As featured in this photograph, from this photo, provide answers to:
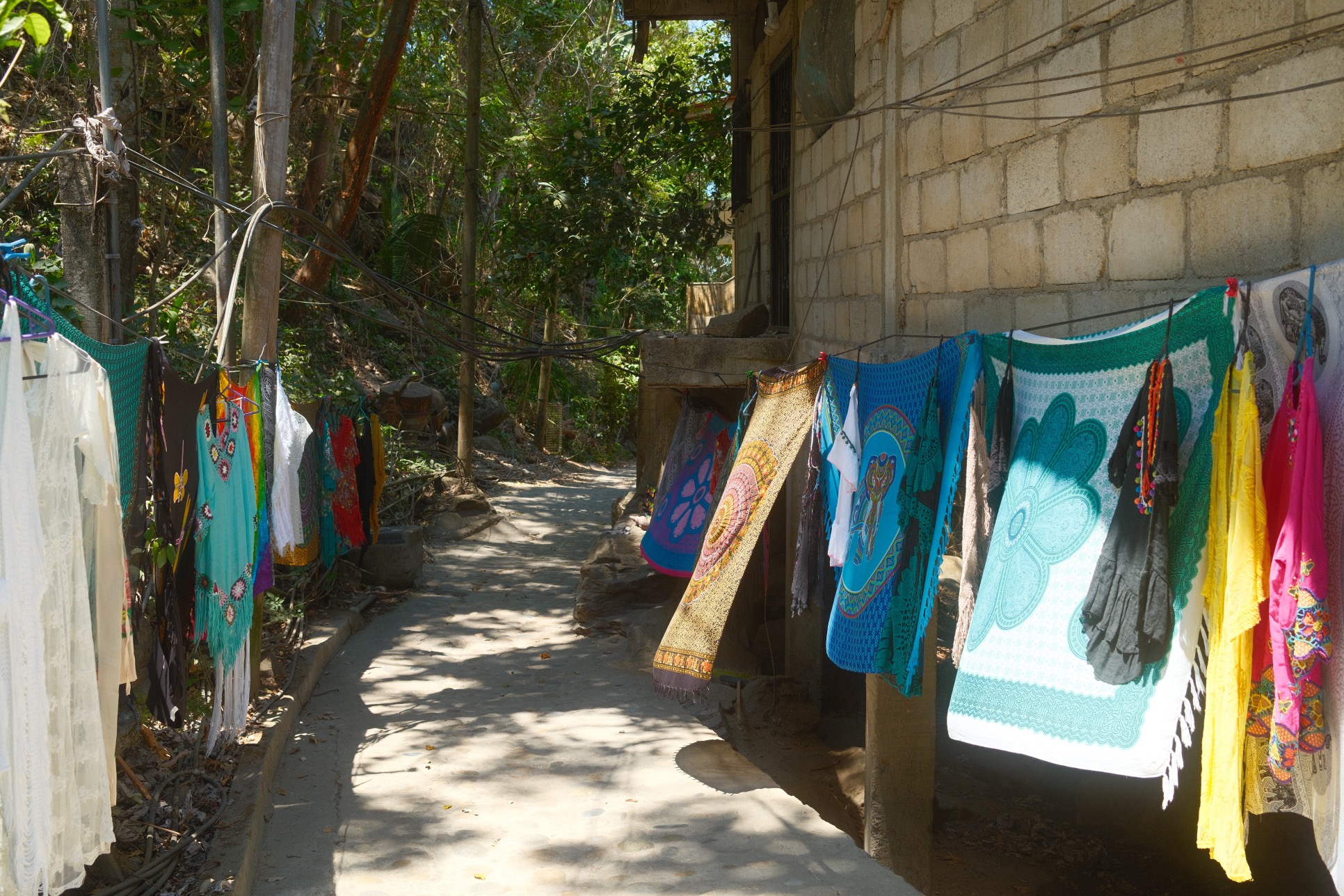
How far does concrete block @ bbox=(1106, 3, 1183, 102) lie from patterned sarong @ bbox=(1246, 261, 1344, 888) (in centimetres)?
87

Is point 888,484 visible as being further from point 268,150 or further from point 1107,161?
point 268,150

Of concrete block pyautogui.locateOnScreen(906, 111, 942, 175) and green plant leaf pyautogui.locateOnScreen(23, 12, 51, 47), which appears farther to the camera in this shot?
concrete block pyautogui.locateOnScreen(906, 111, 942, 175)

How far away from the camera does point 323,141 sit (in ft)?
37.4

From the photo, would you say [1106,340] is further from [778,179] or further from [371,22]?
[371,22]

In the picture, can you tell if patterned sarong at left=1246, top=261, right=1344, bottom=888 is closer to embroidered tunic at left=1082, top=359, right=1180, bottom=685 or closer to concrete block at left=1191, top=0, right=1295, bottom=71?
embroidered tunic at left=1082, top=359, right=1180, bottom=685

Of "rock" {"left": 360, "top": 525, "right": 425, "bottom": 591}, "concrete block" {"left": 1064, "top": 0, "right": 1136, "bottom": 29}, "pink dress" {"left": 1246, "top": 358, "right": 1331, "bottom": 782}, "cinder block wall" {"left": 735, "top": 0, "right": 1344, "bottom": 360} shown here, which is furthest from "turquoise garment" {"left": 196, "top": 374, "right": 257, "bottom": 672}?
"rock" {"left": 360, "top": 525, "right": 425, "bottom": 591}

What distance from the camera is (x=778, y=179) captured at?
7922 millimetres

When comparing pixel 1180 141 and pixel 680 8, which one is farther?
pixel 680 8

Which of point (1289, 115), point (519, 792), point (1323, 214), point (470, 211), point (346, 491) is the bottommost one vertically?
point (519, 792)

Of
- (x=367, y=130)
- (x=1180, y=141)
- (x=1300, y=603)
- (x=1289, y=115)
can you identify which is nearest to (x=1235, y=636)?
(x=1300, y=603)

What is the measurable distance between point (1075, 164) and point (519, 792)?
3.72m

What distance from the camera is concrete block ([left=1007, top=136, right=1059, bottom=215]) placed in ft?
11.2

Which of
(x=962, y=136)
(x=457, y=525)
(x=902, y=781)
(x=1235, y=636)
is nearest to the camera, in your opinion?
(x=1235, y=636)

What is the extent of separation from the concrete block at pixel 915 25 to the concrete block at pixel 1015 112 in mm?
719
